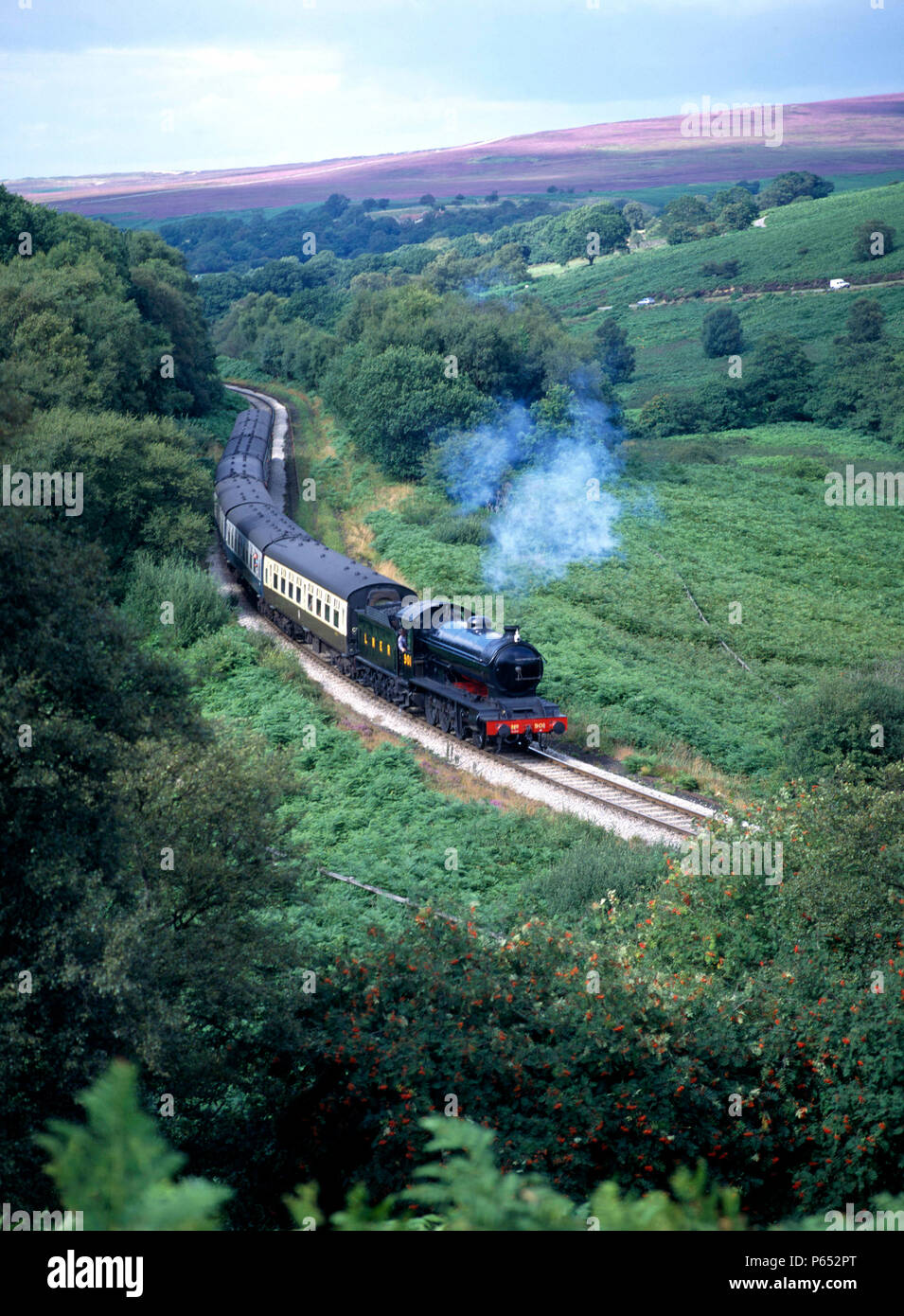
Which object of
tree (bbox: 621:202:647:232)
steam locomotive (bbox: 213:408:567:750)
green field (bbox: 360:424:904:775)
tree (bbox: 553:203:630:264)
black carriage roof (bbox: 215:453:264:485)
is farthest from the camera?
tree (bbox: 621:202:647:232)

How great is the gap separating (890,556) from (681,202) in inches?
3917

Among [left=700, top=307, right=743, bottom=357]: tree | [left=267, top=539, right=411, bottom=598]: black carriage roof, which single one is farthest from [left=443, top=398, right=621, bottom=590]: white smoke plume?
[left=700, top=307, right=743, bottom=357]: tree

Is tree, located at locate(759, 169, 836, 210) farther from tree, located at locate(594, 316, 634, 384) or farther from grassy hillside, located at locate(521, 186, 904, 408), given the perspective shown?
tree, located at locate(594, 316, 634, 384)

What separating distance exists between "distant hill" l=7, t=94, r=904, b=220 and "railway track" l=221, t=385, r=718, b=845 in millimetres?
127927

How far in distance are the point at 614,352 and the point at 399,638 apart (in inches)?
2790

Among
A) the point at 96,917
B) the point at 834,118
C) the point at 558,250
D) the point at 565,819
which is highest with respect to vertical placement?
the point at 834,118

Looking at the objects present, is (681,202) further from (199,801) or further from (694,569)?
(199,801)

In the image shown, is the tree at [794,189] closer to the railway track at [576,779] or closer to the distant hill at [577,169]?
the distant hill at [577,169]

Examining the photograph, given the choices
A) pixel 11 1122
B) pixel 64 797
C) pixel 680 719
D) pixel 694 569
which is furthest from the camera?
pixel 694 569

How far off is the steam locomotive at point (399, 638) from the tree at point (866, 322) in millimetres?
66155

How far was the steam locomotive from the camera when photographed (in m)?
27.7

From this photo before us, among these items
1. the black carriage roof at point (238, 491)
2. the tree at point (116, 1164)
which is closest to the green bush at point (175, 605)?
the black carriage roof at point (238, 491)

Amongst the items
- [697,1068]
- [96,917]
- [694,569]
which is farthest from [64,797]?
[694,569]

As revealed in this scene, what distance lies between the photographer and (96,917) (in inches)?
424
